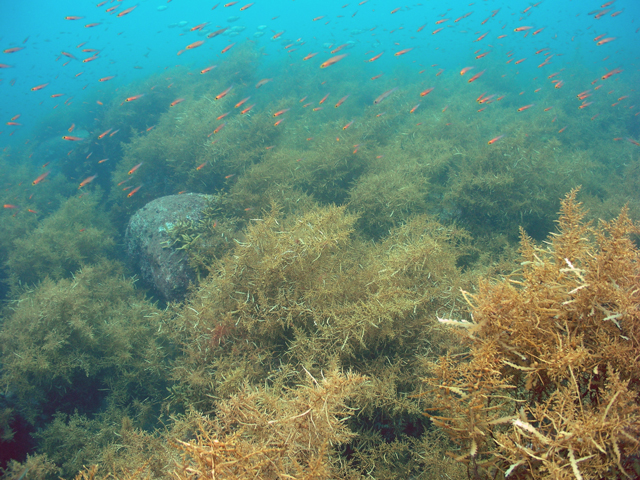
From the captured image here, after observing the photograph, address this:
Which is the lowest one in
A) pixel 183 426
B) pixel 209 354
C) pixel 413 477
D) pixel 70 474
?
pixel 70 474

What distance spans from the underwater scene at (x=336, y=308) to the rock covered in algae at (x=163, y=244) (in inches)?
2.7

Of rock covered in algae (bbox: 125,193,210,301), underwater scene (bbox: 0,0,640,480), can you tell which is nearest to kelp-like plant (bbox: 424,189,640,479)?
underwater scene (bbox: 0,0,640,480)

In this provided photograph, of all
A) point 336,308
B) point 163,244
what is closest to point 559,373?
point 336,308

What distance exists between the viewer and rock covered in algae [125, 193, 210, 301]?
603 centimetres

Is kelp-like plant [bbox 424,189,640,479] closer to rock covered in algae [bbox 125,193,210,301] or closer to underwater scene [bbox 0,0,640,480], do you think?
underwater scene [bbox 0,0,640,480]

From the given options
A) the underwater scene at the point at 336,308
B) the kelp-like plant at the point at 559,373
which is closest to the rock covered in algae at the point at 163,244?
the underwater scene at the point at 336,308

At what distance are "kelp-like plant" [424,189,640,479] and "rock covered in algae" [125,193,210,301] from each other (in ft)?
19.0

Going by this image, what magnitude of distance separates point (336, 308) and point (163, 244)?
4895 mm

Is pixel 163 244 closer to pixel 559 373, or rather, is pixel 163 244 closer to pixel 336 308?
pixel 336 308

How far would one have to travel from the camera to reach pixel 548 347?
Answer: 1.50m

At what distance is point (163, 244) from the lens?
618 centimetres

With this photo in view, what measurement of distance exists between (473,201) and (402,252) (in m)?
3.49

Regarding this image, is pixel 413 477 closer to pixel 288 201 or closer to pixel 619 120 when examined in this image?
pixel 288 201

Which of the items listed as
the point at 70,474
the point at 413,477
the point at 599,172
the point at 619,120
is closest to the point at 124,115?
the point at 70,474
